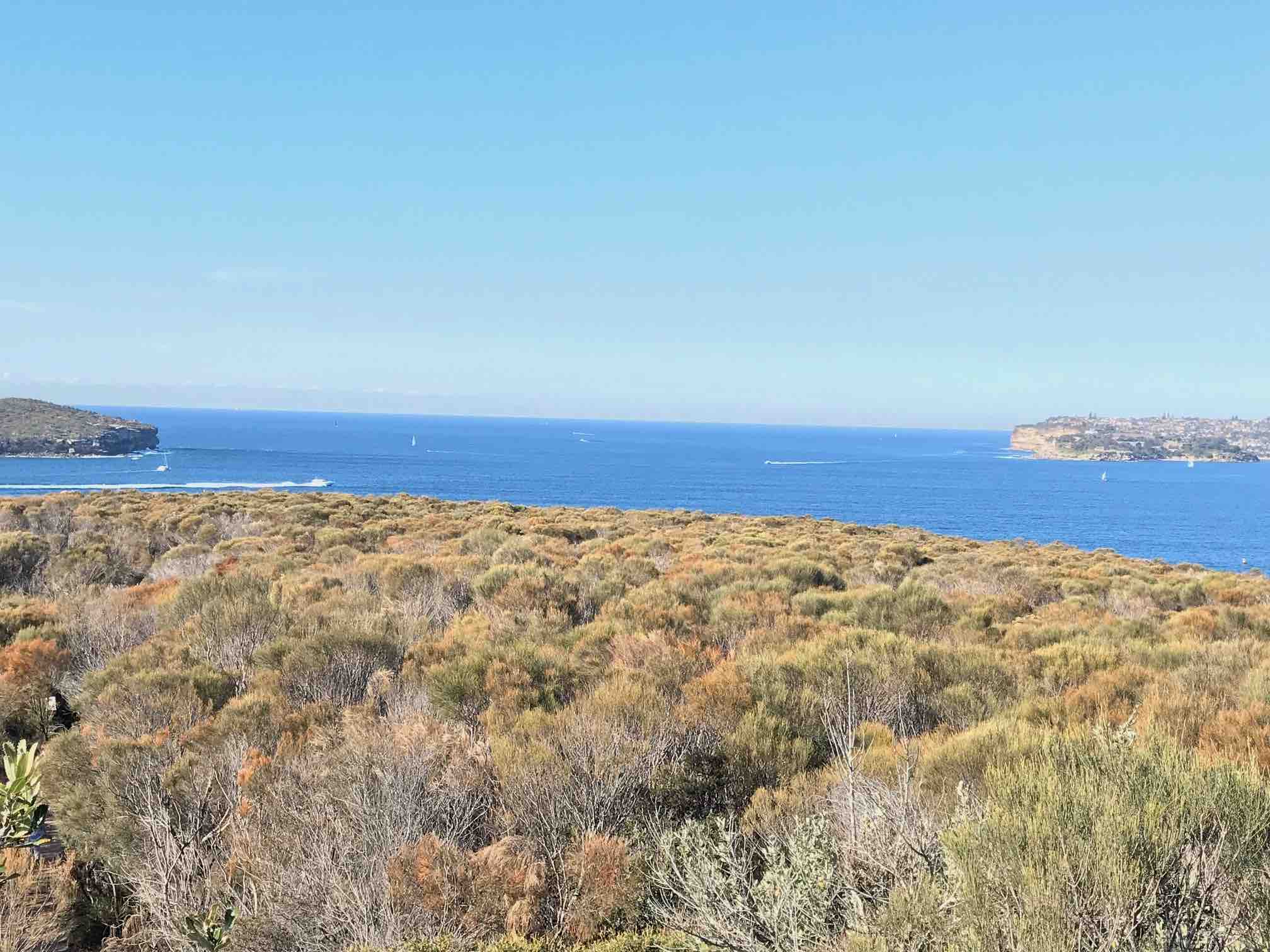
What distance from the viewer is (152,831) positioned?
201 inches

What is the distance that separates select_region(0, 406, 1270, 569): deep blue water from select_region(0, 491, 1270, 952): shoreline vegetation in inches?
2111

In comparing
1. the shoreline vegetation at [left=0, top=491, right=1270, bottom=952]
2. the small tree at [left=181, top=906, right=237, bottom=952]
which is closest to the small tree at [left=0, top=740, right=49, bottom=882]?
the shoreline vegetation at [left=0, top=491, right=1270, bottom=952]

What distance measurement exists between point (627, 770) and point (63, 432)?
386 feet

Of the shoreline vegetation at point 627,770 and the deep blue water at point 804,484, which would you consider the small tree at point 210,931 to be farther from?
the deep blue water at point 804,484

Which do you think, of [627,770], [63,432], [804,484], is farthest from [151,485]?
[804,484]

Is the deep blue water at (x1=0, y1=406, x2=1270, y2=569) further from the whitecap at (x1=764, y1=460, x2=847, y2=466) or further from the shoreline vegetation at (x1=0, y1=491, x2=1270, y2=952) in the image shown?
the shoreline vegetation at (x1=0, y1=491, x2=1270, y2=952)

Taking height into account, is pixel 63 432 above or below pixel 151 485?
above

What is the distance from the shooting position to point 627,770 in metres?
5.33

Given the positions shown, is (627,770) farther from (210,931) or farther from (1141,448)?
(1141,448)

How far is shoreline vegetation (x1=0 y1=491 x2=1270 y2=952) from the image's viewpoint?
9.80ft

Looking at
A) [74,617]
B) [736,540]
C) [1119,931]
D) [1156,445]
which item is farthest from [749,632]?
[1156,445]

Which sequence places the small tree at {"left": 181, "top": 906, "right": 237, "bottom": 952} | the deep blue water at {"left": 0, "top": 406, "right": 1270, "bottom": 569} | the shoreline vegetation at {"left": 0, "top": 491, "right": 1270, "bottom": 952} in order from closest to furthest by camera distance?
the small tree at {"left": 181, "top": 906, "right": 237, "bottom": 952}
the shoreline vegetation at {"left": 0, "top": 491, "right": 1270, "bottom": 952}
the deep blue water at {"left": 0, "top": 406, "right": 1270, "bottom": 569}

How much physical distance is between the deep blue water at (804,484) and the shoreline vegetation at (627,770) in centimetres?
5361

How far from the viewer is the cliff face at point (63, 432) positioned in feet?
297
